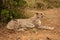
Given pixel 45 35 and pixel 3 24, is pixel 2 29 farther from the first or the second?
pixel 45 35

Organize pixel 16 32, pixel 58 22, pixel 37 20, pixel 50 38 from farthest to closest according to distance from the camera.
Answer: pixel 58 22, pixel 37 20, pixel 16 32, pixel 50 38

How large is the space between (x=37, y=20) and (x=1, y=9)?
1426 millimetres

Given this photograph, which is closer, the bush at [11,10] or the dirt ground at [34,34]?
the dirt ground at [34,34]

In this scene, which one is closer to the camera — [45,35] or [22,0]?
[45,35]

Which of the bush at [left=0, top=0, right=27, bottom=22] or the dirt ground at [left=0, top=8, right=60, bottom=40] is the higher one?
the bush at [left=0, top=0, right=27, bottom=22]

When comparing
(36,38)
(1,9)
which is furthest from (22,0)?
(36,38)

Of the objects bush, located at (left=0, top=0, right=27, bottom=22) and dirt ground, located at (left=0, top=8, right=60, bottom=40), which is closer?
dirt ground, located at (left=0, top=8, right=60, bottom=40)

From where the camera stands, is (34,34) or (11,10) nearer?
(34,34)

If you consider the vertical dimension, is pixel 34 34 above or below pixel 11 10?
below

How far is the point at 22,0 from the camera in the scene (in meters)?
7.52

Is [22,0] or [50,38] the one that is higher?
[22,0]

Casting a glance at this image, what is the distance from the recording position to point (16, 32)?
21.8 ft

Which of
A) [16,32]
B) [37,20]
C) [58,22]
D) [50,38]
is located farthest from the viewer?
[58,22]

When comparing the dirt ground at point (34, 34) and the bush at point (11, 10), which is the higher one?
the bush at point (11, 10)
